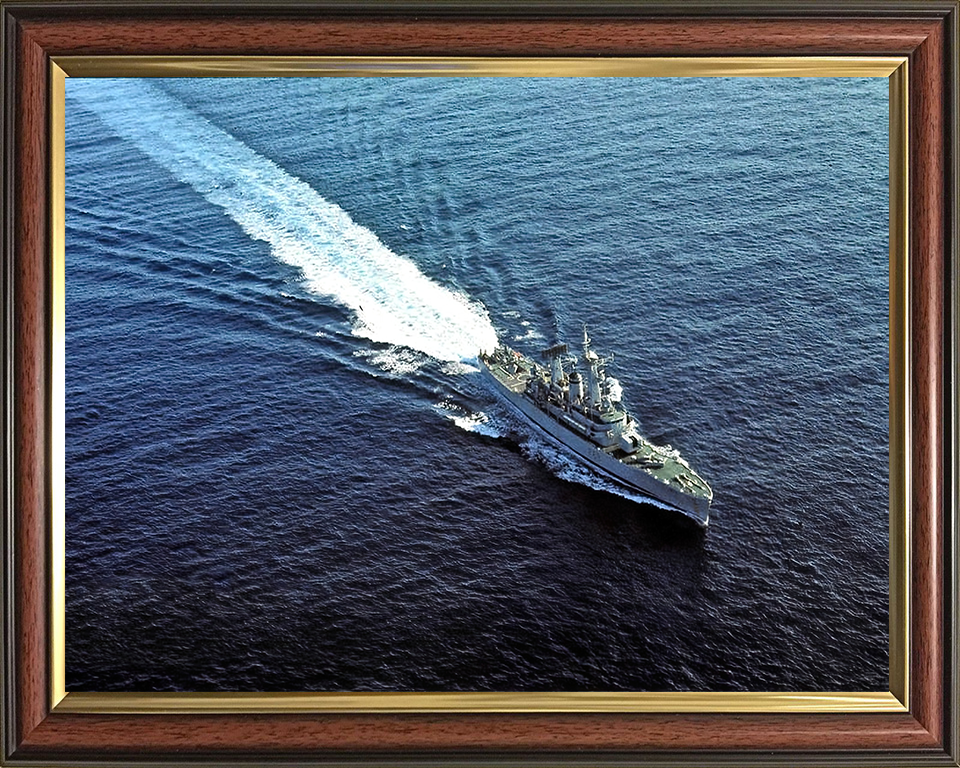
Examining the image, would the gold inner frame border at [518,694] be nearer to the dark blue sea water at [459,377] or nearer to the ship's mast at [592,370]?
the dark blue sea water at [459,377]

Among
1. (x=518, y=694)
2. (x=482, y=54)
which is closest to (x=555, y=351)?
(x=482, y=54)

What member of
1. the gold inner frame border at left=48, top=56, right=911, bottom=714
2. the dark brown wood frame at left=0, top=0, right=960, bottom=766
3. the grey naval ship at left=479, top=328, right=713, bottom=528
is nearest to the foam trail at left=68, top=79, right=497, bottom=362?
the grey naval ship at left=479, top=328, right=713, bottom=528

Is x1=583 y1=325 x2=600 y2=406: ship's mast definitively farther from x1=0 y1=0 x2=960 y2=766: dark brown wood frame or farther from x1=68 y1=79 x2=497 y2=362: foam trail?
x1=0 y1=0 x2=960 y2=766: dark brown wood frame

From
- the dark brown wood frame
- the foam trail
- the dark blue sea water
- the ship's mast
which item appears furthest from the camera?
the ship's mast

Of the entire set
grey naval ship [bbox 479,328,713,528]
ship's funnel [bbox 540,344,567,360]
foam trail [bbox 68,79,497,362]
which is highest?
foam trail [bbox 68,79,497,362]

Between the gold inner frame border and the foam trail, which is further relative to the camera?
the foam trail

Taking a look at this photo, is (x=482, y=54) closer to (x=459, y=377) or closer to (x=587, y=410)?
(x=459, y=377)

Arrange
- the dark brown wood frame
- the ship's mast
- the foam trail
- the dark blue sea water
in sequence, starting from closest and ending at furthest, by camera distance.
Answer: the dark brown wood frame
the dark blue sea water
the foam trail
the ship's mast

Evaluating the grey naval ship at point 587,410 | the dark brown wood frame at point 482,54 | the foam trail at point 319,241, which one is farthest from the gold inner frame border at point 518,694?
the grey naval ship at point 587,410
